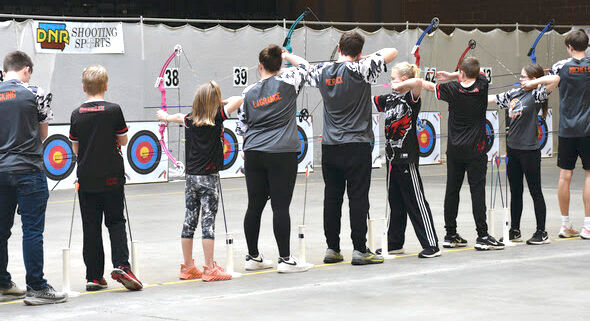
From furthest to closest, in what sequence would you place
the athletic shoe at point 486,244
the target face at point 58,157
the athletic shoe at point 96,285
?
1. the target face at point 58,157
2. the athletic shoe at point 486,244
3. the athletic shoe at point 96,285

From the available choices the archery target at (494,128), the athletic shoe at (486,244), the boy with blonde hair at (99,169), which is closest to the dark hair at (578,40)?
the athletic shoe at (486,244)

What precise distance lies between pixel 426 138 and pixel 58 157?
24.3 feet

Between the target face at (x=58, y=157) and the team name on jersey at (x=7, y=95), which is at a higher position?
the team name on jersey at (x=7, y=95)

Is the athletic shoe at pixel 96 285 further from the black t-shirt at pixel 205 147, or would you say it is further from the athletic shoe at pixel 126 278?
the black t-shirt at pixel 205 147

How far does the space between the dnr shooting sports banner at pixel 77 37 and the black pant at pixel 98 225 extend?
8488 millimetres

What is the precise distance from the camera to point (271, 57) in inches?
273

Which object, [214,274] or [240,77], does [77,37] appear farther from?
[214,274]

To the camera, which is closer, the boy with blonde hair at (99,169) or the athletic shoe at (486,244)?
the boy with blonde hair at (99,169)

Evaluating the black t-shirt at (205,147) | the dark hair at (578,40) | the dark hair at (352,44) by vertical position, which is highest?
the dark hair at (578,40)

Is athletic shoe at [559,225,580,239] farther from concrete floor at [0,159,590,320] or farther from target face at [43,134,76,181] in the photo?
target face at [43,134,76,181]

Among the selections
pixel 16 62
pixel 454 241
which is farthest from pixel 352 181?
pixel 16 62

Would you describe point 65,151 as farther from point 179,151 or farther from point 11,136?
point 11,136

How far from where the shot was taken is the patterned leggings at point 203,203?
268 inches

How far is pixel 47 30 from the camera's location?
14.3 meters
